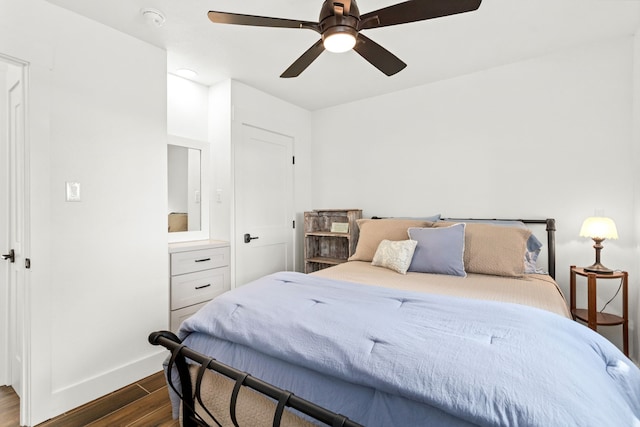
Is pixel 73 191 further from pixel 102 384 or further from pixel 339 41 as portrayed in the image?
pixel 339 41

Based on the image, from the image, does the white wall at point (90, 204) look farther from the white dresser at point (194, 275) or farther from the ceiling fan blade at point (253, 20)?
the ceiling fan blade at point (253, 20)

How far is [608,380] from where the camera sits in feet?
3.19

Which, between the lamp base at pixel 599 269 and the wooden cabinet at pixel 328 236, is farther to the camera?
the wooden cabinet at pixel 328 236

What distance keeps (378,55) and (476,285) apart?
1.53 metres

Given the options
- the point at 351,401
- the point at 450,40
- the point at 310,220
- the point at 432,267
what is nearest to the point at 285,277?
the point at 351,401

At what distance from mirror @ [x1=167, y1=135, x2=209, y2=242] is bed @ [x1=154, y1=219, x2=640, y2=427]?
1548 millimetres

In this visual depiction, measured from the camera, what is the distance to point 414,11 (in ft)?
4.76

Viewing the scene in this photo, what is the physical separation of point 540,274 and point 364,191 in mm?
1880

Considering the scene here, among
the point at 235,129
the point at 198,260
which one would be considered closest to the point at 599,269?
the point at 198,260

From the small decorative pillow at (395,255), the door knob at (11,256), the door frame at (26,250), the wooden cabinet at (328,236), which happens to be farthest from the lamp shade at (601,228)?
the door knob at (11,256)

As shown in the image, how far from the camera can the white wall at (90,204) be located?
72.7 inches

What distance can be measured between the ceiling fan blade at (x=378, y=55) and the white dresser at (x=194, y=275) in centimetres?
204

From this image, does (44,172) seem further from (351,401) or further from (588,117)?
(588,117)

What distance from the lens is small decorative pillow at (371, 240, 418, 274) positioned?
7.82ft
